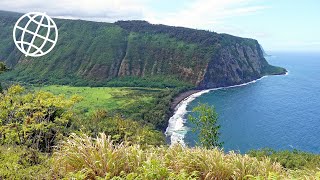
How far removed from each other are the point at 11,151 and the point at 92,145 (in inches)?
176

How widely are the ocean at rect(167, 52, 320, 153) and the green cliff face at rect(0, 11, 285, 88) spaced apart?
1795 centimetres

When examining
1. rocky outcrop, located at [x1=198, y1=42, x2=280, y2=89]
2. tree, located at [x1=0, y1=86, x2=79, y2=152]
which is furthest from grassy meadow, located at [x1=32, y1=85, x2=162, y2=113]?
tree, located at [x1=0, y1=86, x2=79, y2=152]

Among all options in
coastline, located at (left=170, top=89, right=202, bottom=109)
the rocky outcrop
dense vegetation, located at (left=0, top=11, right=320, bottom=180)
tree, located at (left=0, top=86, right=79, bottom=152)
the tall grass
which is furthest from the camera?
the rocky outcrop

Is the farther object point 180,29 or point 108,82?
point 180,29

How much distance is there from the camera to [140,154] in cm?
1008

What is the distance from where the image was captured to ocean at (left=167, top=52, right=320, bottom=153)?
7456cm

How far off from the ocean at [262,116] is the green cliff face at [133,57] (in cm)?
1795

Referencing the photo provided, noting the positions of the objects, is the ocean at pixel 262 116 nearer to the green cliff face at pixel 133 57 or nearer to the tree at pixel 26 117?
the green cliff face at pixel 133 57

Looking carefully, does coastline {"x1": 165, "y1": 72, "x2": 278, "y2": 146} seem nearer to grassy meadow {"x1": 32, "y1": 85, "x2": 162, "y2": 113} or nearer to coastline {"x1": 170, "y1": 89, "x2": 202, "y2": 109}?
coastline {"x1": 170, "y1": 89, "x2": 202, "y2": 109}

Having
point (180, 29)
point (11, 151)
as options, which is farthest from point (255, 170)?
point (180, 29)

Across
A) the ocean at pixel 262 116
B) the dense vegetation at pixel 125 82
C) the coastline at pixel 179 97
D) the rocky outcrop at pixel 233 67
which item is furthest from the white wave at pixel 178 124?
the rocky outcrop at pixel 233 67

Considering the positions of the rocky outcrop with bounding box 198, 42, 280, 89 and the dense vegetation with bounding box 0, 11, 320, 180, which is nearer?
the dense vegetation with bounding box 0, 11, 320, 180

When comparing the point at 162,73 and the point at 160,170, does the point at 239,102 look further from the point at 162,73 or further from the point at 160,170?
the point at 160,170

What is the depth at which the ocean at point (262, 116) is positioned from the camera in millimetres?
74562
